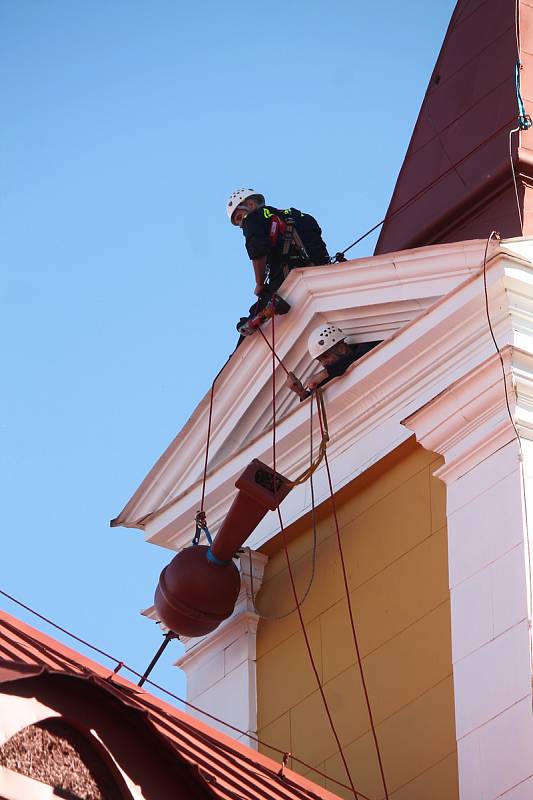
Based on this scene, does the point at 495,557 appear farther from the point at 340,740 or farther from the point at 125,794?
the point at 125,794

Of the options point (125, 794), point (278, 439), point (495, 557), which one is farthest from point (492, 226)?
point (125, 794)

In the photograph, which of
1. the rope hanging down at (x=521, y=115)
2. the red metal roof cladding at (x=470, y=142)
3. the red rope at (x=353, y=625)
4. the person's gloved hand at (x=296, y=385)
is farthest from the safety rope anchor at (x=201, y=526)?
the rope hanging down at (x=521, y=115)

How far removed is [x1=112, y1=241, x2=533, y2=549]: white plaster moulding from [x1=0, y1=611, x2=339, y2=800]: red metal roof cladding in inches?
113

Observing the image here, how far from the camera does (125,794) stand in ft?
22.3

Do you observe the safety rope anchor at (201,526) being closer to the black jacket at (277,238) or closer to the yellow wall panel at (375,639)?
the yellow wall panel at (375,639)

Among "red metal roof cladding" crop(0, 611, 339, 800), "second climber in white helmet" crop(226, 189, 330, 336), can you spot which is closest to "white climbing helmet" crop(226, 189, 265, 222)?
"second climber in white helmet" crop(226, 189, 330, 336)

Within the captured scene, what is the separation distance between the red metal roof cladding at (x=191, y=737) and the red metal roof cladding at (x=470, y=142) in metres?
4.44

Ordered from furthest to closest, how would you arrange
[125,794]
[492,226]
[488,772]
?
[492,226] < [488,772] < [125,794]

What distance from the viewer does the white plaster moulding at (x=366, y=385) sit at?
422 inches

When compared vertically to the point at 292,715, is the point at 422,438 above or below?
above

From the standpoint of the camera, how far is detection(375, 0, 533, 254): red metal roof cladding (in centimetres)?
1260

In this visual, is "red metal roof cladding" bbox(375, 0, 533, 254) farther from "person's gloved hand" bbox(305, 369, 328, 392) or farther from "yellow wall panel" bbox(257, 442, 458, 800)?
"yellow wall panel" bbox(257, 442, 458, 800)

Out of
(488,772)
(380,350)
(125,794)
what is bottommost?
(125,794)

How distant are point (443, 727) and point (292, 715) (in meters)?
1.50
